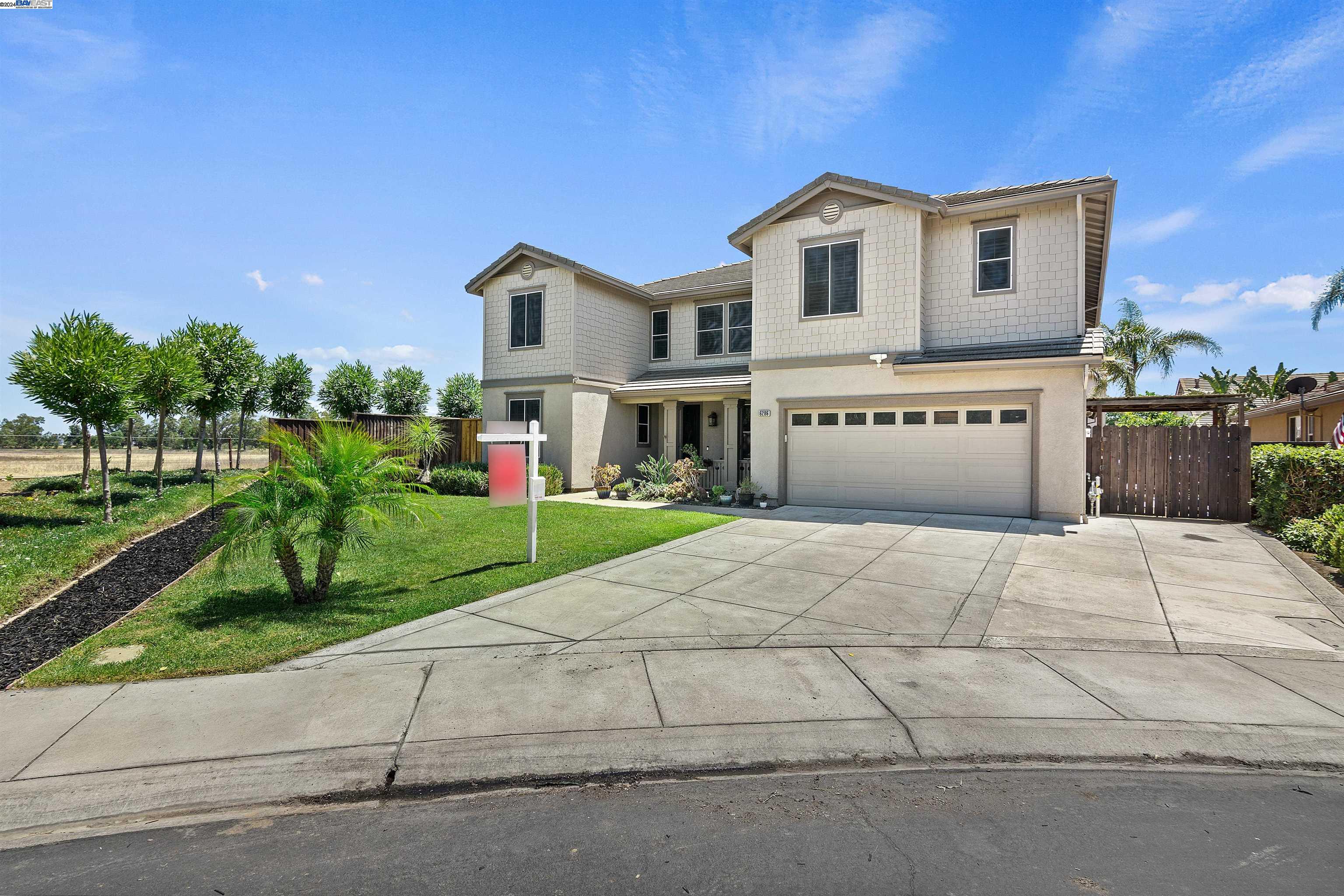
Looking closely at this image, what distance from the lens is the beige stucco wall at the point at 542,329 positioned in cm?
1730

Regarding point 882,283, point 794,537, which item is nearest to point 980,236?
point 882,283

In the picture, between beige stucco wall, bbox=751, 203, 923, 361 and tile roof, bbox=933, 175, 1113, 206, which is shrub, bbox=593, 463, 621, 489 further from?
tile roof, bbox=933, 175, 1113, 206

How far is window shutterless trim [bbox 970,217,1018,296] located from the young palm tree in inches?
580

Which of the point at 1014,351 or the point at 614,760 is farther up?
the point at 1014,351

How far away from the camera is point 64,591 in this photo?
7.59m

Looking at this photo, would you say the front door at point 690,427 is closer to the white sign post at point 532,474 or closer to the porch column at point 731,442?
the porch column at point 731,442

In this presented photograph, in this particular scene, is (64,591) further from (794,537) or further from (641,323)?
(641,323)

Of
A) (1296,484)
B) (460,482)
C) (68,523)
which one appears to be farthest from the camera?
(460,482)

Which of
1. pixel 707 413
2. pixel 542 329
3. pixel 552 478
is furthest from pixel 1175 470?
pixel 542 329

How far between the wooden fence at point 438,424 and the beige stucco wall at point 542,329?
2.33m

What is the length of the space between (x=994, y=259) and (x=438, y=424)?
16358 mm

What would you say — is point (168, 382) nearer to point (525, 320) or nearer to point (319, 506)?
point (525, 320)

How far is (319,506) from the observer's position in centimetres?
618

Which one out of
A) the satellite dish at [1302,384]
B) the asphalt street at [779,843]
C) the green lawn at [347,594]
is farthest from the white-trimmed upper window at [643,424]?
the satellite dish at [1302,384]
